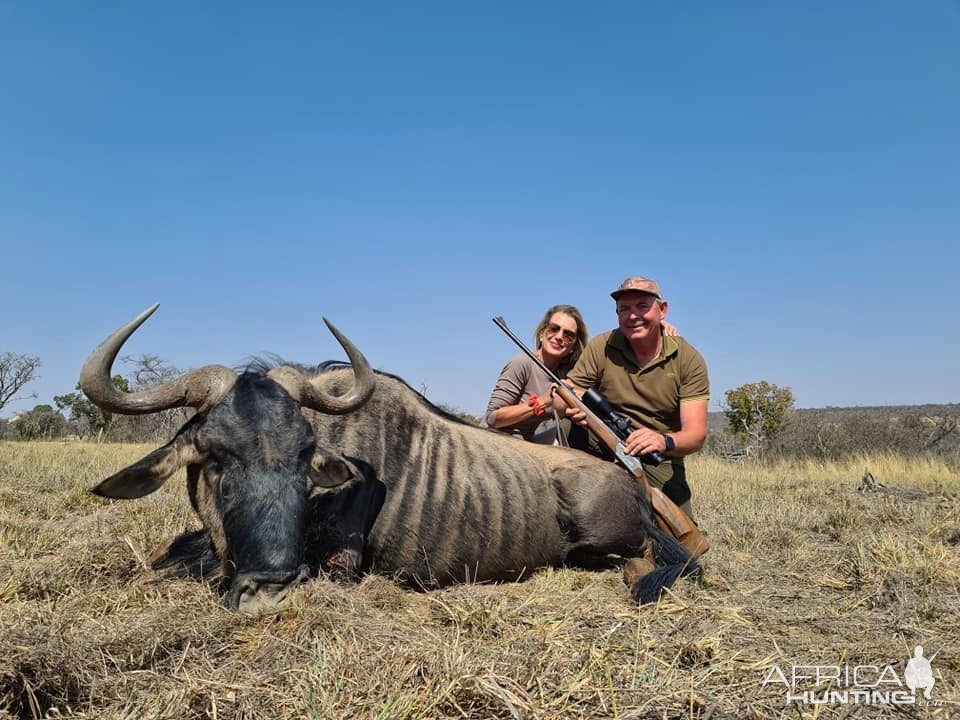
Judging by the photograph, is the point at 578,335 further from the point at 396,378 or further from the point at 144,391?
the point at 144,391

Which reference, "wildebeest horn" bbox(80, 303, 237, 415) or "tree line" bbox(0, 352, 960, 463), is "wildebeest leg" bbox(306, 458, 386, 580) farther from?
"tree line" bbox(0, 352, 960, 463)

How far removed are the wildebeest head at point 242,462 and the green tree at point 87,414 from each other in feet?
43.1

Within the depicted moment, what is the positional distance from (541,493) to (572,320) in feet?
7.99

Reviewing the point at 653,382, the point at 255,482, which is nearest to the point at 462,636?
the point at 255,482

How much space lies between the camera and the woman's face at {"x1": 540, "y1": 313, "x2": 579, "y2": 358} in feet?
21.9

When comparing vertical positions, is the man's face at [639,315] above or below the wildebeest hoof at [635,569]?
above

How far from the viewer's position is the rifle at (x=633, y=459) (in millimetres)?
4672

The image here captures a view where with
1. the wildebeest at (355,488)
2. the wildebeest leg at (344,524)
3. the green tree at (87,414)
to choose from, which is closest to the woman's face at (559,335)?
the wildebeest at (355,488)

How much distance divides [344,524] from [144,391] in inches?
49.7

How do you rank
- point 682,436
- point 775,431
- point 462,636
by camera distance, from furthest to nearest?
point 775,431 < point 682,436 < point 462,636

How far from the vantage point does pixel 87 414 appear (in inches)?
947

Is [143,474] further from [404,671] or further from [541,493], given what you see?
[541,493]

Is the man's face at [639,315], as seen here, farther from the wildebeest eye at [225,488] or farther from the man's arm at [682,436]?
the wildebeest eye at [225,488]

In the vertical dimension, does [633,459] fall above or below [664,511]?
above
